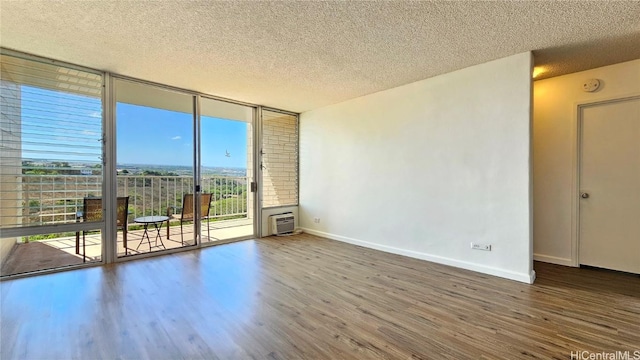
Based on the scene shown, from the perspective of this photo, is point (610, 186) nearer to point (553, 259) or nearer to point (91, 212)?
point (553, 259)

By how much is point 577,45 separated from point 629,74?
98 centimetres

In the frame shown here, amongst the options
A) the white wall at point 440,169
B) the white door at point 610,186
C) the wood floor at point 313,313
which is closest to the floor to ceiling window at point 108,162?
the wood floor at point 313,313

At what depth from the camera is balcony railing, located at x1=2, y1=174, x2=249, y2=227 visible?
296cm

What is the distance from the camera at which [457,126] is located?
3.37 meters

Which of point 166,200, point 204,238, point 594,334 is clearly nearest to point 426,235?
point 594,334

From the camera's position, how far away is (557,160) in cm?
354

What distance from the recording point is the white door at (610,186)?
3.08 meters

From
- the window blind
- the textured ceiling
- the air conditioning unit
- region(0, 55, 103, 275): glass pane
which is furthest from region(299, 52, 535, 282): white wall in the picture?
region(0, 55, 103, 275): glass pane

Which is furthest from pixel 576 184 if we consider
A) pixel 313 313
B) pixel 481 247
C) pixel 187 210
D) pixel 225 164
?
pixel 187 210

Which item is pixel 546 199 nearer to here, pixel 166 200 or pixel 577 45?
pixel 577 45

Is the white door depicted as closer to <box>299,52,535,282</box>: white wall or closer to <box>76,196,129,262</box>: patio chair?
<box>299,52,535,282</box>: white wall

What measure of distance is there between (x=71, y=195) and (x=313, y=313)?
3196 millimetres

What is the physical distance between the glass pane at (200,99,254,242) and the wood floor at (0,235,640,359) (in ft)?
5.98

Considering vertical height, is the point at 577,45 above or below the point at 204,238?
above
